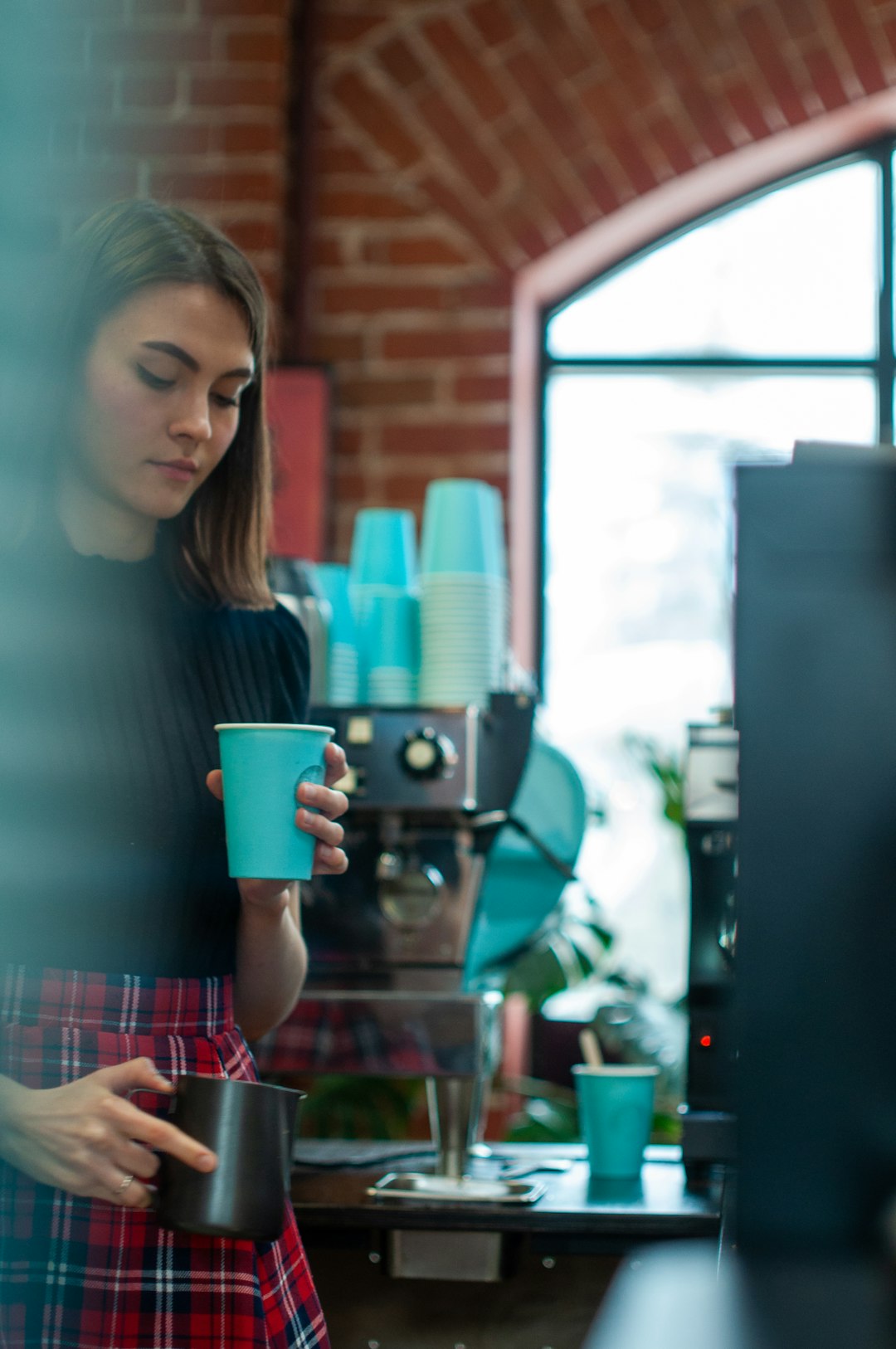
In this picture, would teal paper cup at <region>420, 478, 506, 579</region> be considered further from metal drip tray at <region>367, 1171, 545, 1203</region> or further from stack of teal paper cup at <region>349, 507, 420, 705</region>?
metal drip tray at <region>367, 1171, 545, 1203</region>

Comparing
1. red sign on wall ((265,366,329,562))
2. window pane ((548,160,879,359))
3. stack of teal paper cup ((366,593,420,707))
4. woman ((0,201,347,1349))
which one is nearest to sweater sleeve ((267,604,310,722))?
woman ((0,201,347,1349))

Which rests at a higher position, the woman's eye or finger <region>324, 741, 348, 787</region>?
the woman's eye

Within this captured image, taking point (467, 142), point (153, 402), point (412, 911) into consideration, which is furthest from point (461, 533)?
point (467, 142)

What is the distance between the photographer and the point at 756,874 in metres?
0.56

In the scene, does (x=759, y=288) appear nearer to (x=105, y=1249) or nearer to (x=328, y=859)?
(x=328, y=859)

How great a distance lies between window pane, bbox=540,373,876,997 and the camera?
321 centimetres

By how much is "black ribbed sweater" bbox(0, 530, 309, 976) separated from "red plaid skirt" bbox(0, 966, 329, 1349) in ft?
0.09

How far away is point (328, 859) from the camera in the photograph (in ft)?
3.39

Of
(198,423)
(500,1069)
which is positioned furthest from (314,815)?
(500,1069)

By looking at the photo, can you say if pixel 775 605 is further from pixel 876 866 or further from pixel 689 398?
pixel 689 398

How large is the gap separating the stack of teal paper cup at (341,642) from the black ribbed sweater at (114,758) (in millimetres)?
698

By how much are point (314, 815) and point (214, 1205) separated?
242mm

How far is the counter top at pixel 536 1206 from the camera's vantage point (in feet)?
4.86

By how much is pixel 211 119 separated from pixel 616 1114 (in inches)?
82.0
